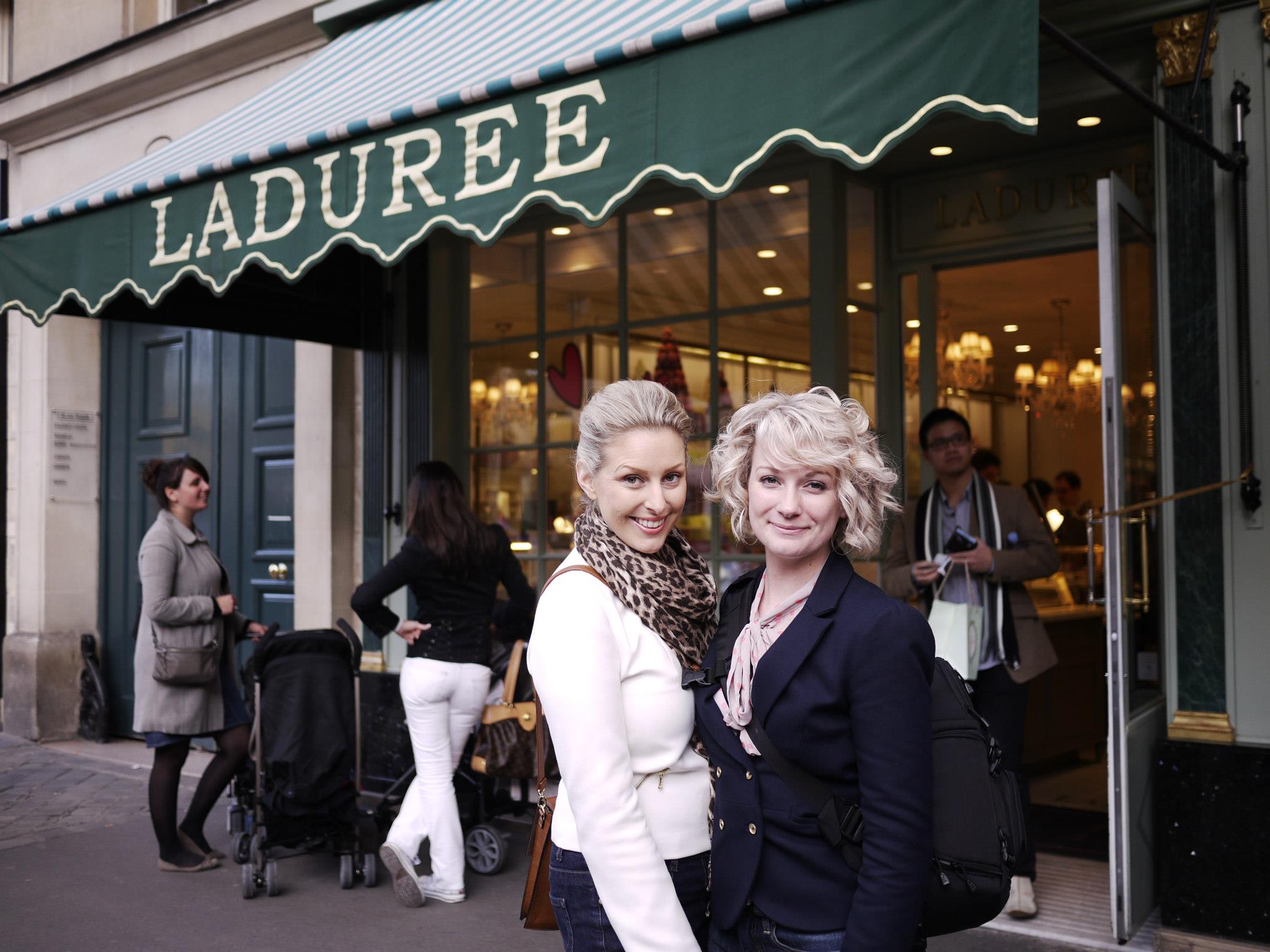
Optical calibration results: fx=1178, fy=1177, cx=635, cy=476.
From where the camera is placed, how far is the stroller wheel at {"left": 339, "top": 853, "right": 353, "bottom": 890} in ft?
17.8

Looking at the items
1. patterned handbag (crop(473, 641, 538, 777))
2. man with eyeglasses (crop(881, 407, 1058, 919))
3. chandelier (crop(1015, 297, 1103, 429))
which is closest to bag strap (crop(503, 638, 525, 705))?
patterned handbag (crop(473, 641, 538, 777))

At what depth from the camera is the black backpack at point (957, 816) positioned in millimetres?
1930

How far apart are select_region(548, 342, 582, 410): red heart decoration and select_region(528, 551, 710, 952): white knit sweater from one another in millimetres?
4910

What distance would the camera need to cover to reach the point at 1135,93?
386 centimetres

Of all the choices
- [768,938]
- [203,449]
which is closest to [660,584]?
[768,938]

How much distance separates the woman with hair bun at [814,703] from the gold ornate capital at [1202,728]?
9.49ft

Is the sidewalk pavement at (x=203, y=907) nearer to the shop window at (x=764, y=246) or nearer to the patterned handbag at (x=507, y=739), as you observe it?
the patterned handbag at (x=507, y=739)

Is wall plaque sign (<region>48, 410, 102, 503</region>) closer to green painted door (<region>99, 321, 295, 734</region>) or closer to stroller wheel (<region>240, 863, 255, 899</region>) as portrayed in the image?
green painted door (<region>99, 321, 295, 734</region>)

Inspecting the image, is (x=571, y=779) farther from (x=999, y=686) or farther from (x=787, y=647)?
→ (x=999, y=686)

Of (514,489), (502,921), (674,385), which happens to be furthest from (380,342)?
(502,921)

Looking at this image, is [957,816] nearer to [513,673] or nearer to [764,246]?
[513,673]

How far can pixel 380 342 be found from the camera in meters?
7.41

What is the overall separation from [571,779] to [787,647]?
18.7 inches

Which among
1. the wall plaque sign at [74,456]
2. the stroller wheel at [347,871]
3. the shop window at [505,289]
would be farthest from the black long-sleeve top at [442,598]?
the wall plaque sign at [74,456]
